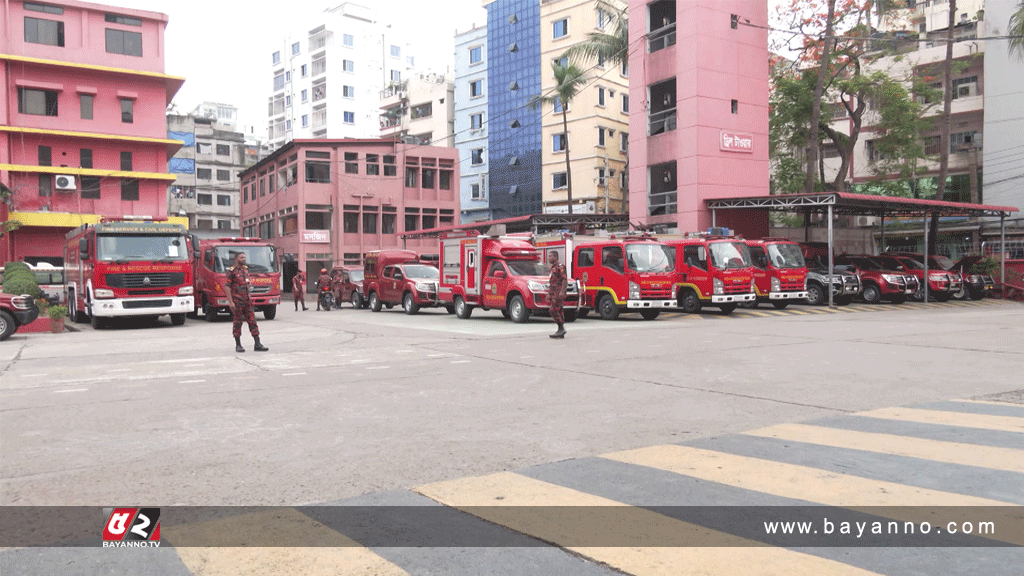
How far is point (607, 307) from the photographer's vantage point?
73.2 feet

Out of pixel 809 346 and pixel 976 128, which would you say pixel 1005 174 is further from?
pixel 809 346

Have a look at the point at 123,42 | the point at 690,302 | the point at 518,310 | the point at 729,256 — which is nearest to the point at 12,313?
the point at 518,310

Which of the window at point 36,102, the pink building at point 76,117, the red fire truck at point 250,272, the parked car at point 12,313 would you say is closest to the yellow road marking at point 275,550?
the parked car at point 12,313

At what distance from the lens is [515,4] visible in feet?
171

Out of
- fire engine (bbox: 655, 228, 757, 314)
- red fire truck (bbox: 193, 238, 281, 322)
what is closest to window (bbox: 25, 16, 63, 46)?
red fire truck (bbox: 193, 238, 281, 322)

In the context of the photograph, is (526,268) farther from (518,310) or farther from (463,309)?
(463,309)

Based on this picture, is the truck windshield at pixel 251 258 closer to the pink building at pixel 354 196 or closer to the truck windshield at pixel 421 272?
the truck windshield at pixel 421 272

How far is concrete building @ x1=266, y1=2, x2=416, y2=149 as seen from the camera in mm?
79438

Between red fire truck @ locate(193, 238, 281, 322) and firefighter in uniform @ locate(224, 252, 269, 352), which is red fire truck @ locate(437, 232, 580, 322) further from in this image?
firefighter in uniform @ locate(224, 252, 269, 352)

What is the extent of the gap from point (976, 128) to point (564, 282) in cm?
3642

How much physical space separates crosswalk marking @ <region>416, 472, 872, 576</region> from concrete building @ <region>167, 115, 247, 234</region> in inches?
2667

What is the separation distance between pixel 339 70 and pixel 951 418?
79.1 m

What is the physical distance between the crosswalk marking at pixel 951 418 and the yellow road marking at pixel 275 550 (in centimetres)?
546

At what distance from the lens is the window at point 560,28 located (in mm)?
49312
